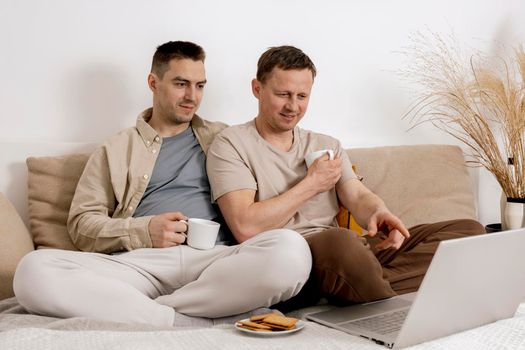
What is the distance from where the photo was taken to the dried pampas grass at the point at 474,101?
3154 millimetres

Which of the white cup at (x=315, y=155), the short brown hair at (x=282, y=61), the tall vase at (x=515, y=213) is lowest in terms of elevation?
the tall vase at (x=515, y=213)

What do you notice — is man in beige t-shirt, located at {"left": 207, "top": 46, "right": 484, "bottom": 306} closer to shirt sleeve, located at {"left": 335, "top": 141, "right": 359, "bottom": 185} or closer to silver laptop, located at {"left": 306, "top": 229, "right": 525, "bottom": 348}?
shirt sleeve, located at {"left": 335, "top": 141, "right": 359, "bottom": 185}

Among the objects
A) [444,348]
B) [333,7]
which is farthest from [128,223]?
[333,7]

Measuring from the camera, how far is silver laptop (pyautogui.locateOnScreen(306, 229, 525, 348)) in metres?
1.47

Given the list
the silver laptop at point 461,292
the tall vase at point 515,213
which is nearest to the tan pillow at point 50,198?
the silver laptop at point 461,292

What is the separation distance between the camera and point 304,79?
247 centimetres

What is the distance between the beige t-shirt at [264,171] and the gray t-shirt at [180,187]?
0.20 ft

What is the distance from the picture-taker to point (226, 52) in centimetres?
297

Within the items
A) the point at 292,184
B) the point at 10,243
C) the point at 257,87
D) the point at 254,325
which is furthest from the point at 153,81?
the point at 254,325

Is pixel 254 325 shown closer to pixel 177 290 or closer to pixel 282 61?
pixel 177 290

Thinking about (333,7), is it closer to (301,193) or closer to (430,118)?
(430,118)

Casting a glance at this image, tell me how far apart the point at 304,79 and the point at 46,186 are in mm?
959

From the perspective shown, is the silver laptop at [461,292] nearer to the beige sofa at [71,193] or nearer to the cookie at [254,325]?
the beige sofa at [71,193]

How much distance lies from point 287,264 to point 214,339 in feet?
1.37
